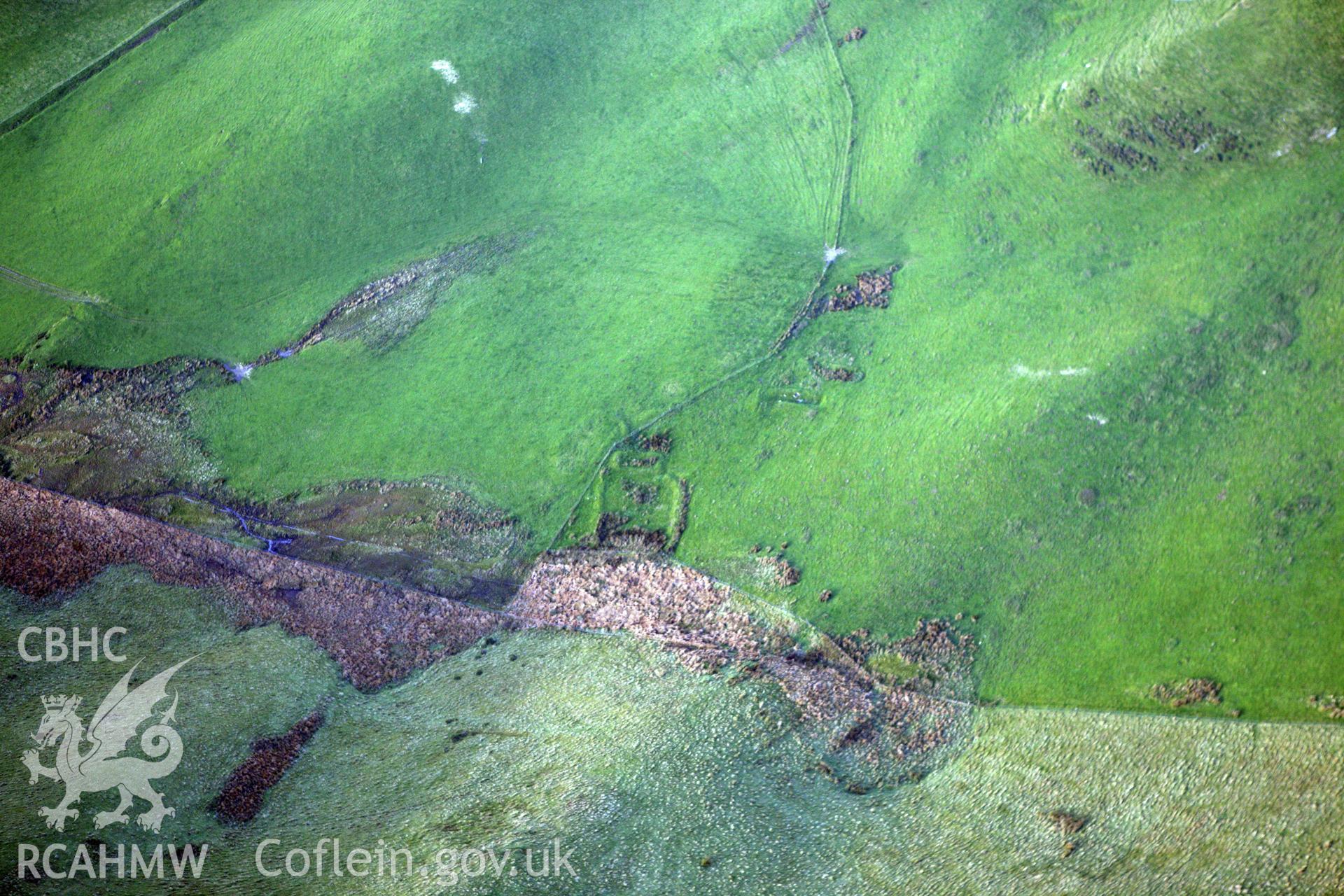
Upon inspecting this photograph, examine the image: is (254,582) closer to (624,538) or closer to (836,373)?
(624,538)

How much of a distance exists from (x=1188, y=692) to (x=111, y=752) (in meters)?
35.4

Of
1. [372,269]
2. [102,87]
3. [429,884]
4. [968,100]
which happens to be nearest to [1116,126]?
[968,100]

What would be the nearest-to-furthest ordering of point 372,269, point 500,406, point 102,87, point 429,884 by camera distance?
1. point 429,884
2. point 500,406
3. point 372,269
4. point 102,87

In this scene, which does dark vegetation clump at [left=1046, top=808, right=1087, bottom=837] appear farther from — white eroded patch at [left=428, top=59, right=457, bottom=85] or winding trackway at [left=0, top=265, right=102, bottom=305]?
winding trackway at [left=0, top=265, right=102, bottom=305]

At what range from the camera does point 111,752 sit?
92.3 ft

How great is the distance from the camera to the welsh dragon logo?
88.2 feet

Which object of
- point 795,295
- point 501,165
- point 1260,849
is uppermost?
point 501,165

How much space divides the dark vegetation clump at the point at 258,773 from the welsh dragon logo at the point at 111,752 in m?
1.63

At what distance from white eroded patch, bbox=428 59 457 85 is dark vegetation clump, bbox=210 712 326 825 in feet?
98.7

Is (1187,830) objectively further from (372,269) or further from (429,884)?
(372,269)

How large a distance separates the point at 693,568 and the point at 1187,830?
17650 millimetres

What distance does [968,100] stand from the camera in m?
40.0

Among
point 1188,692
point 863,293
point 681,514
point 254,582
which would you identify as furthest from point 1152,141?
point 254,582

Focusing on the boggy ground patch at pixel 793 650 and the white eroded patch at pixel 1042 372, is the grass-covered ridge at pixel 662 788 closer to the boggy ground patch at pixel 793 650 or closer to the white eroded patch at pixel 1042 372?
the boggy ground patch at pixel 793 650
